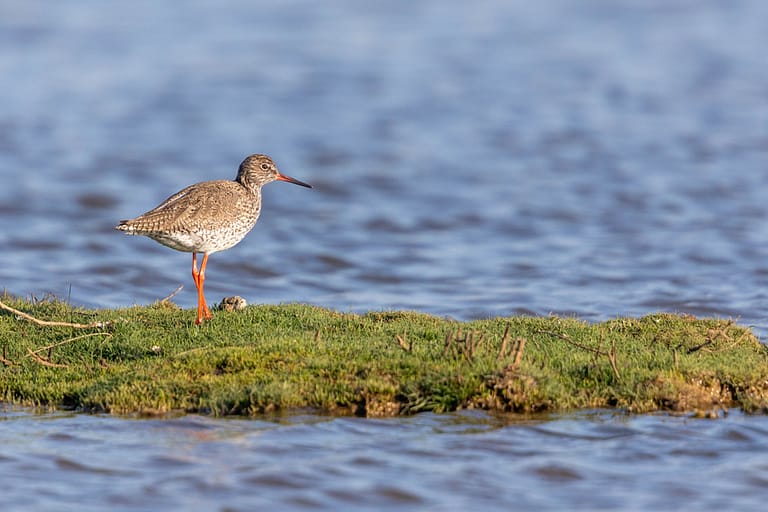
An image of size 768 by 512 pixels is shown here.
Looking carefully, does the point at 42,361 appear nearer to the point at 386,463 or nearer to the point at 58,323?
the point at 58,323

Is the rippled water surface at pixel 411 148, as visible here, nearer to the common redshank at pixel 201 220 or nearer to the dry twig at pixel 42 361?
the common redshank at pixel 201 220

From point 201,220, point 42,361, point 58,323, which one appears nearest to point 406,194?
point 201,220

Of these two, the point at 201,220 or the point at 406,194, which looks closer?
the point at 201,220

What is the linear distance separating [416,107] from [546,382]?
2369 centimetres

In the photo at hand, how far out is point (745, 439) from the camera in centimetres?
933

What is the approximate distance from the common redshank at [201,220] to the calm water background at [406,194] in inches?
114

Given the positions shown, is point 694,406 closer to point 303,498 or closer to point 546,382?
point 546,382

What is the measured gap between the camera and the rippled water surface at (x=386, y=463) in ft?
27.2

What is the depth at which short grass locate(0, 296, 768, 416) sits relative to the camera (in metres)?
9.81

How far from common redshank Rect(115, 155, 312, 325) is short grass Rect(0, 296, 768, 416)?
0.92 m

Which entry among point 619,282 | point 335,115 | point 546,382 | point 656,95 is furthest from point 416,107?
point 546,382

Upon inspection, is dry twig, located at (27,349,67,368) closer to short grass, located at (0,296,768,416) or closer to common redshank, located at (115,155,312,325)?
short grass, located at (0,296,768,416)

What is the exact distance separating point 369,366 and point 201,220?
316 cm

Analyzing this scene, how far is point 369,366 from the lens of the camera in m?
10.1
